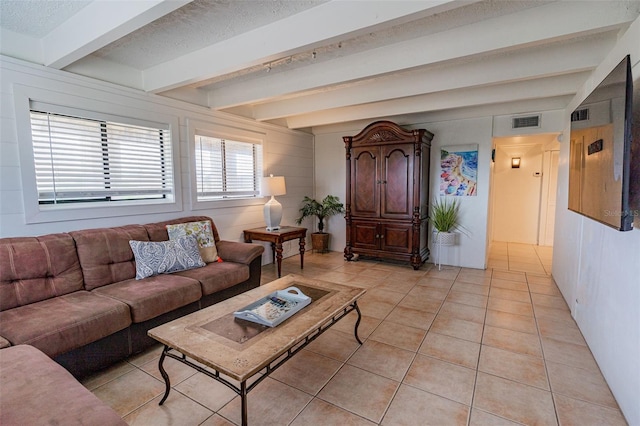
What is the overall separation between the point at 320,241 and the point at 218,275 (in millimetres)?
2960

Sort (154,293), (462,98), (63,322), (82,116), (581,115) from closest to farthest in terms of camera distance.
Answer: (63,322) < (581,115) < (154,293) < (82,116) < (462,98)

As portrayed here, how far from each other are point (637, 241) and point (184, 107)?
4.10 meters

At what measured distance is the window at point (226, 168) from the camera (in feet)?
12.8

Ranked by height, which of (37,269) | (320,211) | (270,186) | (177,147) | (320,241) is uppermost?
(177,147)

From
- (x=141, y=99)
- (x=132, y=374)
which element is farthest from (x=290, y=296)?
(x=141, y=99)

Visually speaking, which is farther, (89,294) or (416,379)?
(89,294)

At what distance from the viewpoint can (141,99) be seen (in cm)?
317

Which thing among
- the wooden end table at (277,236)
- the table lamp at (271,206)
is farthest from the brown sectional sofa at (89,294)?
the table lamp at (271,206)

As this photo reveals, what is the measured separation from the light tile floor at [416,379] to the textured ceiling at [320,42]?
2263 millimetres

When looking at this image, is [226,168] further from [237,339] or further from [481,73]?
[481,73]

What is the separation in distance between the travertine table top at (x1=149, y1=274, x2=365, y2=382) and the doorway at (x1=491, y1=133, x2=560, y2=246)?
17.6 feet

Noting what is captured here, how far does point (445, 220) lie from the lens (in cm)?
458

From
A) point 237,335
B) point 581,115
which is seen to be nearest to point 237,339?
point 237,335

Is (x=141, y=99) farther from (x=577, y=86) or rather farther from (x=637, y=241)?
(x=577, y=86)
